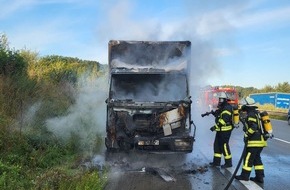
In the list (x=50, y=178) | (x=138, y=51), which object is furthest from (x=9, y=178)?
(x=138, y=51)

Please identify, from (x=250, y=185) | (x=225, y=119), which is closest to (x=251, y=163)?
(x=250, y=185)

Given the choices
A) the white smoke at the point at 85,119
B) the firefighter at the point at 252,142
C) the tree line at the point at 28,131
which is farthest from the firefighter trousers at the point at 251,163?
the white smoke at the point at 85,119

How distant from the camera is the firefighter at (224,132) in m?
9.12

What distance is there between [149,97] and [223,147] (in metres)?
2.44

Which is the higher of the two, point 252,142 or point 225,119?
point 225,119

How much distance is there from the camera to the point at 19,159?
7.65 meters

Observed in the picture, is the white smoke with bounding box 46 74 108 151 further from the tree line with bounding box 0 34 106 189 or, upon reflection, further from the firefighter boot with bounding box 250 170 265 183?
the firefighter boot with bounding box 250 170 265 183

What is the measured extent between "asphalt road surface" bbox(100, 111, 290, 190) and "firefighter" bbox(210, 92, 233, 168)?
27cm

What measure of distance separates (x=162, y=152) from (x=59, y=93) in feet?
19.8

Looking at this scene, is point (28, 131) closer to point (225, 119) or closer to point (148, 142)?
point (148, 142)

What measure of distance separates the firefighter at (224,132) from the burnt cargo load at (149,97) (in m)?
0.66

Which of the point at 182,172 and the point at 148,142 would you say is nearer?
the point at 182,172

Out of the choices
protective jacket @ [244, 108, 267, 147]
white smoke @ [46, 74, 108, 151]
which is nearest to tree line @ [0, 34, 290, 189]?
white smoke @ [46, 74, 108, 151]

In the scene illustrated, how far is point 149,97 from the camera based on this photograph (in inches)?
408
